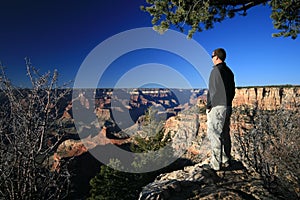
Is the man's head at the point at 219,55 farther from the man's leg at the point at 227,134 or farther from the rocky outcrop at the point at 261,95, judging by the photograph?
the rocky outcrop at the point at 261,95

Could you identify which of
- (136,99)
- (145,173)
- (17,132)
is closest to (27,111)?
(17,132)

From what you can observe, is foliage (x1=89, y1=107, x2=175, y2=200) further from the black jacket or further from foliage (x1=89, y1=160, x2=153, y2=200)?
the black jacket

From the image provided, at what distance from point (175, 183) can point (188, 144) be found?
36193 mm

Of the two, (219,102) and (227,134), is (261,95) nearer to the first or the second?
(227,134)

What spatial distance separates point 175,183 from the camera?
4012mm

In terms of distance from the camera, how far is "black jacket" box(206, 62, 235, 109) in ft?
13.5

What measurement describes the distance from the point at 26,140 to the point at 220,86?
3.16m

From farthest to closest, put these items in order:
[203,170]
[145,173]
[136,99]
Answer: [136,99] → [145,173] → [203,170]

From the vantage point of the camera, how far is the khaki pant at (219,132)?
4.17 m

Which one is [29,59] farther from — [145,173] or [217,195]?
[145,173]

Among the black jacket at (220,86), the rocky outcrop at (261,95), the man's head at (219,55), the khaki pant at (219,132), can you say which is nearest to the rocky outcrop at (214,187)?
the khaki pant at (219,132)

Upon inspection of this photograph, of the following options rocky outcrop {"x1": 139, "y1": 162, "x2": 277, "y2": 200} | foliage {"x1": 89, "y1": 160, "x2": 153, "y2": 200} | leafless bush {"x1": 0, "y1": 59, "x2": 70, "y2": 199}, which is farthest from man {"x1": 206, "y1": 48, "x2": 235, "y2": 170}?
foliage {"x1": 89, "y1": 160, "x2": 153, "y2": 200}

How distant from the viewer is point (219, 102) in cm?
415

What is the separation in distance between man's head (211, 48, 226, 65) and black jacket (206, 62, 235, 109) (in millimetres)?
94
